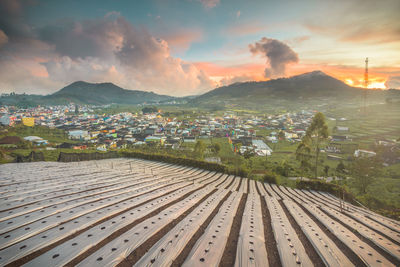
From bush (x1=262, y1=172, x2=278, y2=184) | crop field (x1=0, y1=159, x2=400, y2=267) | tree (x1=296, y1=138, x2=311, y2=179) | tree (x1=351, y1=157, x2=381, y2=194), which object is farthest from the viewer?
tree (x1=296, y1=138, x2=311, y2=179)

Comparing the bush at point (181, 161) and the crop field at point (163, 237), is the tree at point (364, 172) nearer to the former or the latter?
the bush at point (181, 161)

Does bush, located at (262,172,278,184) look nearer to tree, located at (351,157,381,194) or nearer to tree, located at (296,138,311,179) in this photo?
tree, located at (296,138,311,179)

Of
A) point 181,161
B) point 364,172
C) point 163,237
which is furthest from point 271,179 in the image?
point 163,237

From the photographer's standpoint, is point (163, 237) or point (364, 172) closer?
point (163, 237)

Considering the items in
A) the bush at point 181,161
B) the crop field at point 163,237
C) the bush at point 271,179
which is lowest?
the bush at point 271,179

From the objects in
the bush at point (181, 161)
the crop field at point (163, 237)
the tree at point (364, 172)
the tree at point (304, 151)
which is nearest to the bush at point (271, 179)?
the bush at point (181, 161)

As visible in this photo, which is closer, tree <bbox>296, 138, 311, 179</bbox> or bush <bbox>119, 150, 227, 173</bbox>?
bush <bbox>119, 150, 227, 173</bbox>

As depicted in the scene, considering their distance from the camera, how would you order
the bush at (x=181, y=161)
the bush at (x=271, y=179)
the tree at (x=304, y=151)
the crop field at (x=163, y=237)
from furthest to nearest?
the tree at (x=304, y=151), the bush at (x=181, y=161), the bush at (x=271, y=179), the crop field at (x=163, y=237)

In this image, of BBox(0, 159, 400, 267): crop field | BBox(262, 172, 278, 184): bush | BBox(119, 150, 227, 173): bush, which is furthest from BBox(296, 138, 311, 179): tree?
BBox(0, 159, 400, 267): crop field

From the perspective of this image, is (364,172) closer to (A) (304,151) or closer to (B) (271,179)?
(A) (304,151)

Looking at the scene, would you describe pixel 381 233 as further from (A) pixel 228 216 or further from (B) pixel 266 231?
(A) pixel 228 216

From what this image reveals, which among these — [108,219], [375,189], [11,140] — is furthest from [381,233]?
[11,140]
